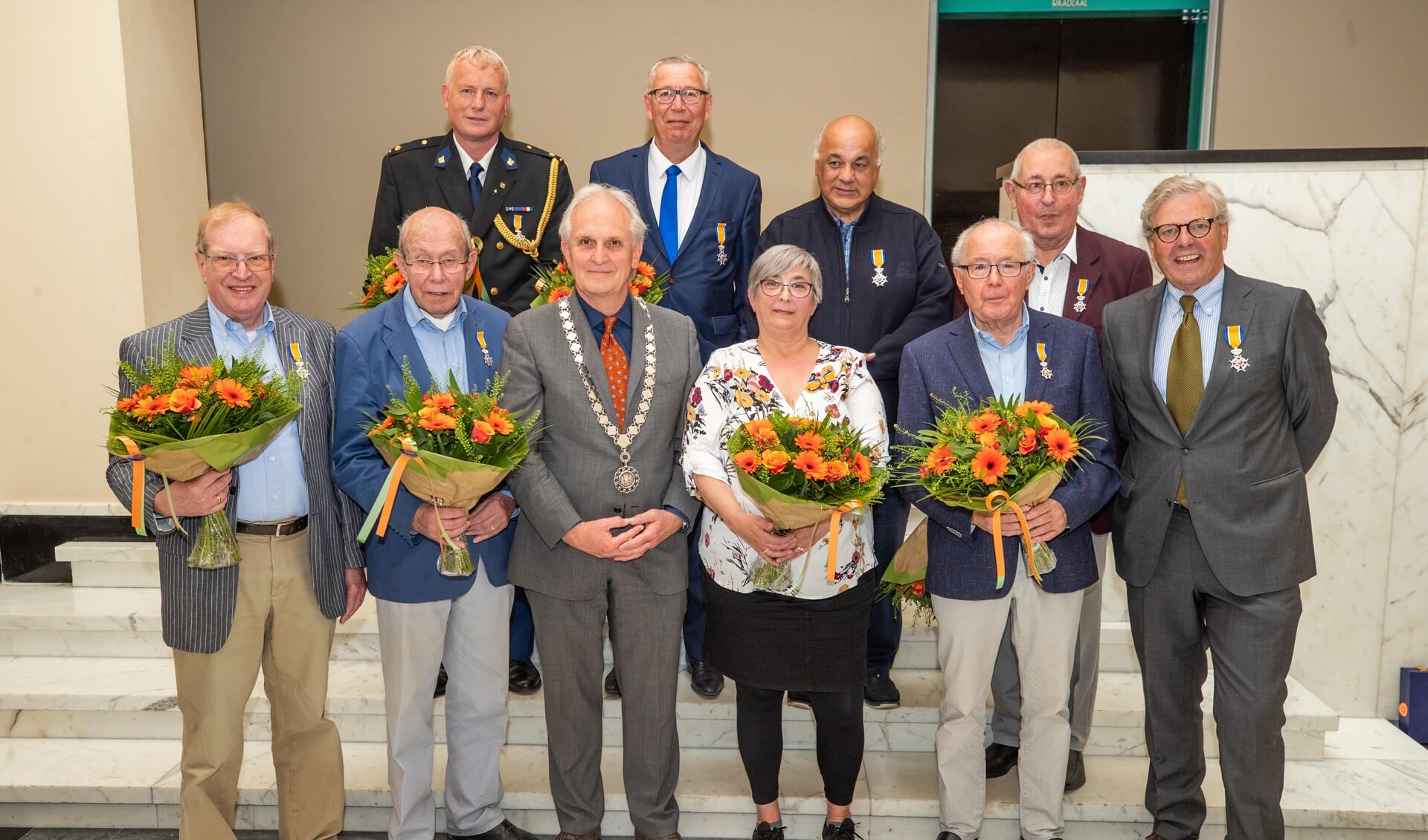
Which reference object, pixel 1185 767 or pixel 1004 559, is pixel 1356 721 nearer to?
pixel 1185 767

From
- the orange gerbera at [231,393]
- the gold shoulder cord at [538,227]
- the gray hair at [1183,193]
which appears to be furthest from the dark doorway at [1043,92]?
the orange gerbera at [231,393]

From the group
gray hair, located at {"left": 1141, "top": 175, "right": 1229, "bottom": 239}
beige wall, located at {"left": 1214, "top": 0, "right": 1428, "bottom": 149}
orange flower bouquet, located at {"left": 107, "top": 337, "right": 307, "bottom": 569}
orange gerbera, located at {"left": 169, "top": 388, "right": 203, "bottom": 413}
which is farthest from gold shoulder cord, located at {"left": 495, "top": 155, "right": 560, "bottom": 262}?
beige wall, located at {"left": 1214, "top": 0, "right": 1428, "bottom": 149}

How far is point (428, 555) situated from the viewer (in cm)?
302

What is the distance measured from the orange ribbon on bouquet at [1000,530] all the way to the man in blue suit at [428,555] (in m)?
1.39

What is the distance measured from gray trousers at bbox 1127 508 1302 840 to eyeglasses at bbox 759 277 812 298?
4.17ft

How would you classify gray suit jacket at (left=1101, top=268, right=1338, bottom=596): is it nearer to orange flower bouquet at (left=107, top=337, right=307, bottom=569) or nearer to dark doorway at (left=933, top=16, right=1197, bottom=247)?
orange flower bouquet at (left=107, top=337, right=307, bottom=569)

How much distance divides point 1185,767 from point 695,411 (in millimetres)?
1873

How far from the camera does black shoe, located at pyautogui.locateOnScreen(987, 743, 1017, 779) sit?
12.0 ft

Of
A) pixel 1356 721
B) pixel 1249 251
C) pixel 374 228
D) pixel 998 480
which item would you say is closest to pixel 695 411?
pixel 998 480

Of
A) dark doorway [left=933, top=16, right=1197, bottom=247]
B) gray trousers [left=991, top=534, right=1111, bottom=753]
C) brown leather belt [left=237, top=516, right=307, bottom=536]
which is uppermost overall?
dark doorway [left=933, top=16, right=1197, bottom=247]

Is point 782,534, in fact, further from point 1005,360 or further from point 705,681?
point 705,681

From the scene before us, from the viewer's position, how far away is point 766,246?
364cm

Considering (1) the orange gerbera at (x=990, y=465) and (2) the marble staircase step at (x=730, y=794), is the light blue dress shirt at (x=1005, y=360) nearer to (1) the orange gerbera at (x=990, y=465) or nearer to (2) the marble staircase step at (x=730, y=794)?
(1) the orange gerbera at (x=990, y=465)

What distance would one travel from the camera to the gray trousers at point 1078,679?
3422 mm
